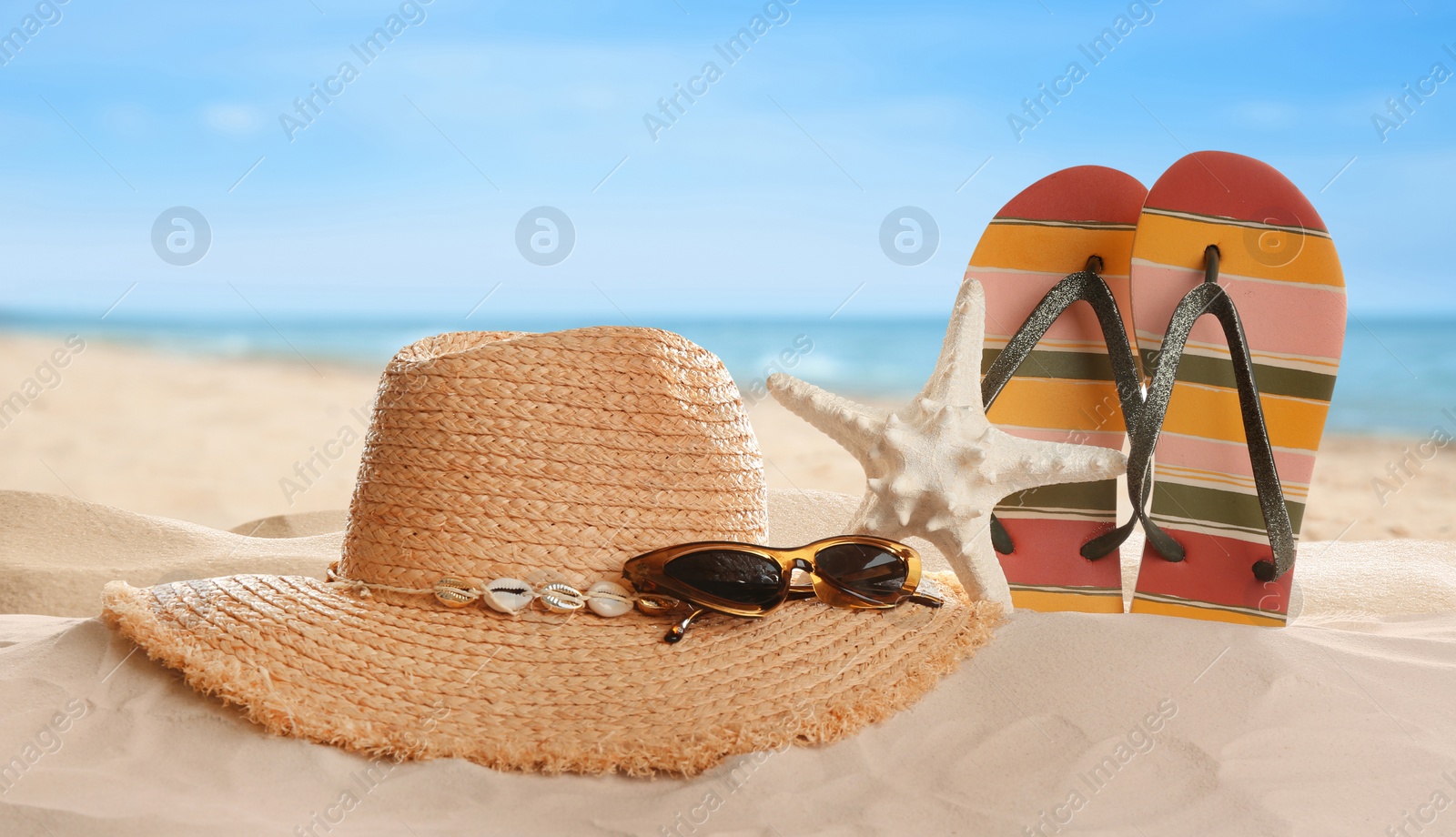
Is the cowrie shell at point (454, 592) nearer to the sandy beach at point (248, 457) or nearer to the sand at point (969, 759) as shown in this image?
the sand at point (969, 759)

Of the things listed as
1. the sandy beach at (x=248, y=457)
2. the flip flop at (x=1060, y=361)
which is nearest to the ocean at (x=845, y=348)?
the sandy beach at (x=248, y=457)

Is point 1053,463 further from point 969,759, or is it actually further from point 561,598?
point 561,598

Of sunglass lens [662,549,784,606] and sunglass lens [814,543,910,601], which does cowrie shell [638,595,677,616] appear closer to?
sunglass lens [662,549,784,606]

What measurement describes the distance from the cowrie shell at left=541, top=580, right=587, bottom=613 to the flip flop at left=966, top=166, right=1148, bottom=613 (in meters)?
0.72

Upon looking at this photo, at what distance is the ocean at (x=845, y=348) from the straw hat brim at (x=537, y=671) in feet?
19.1

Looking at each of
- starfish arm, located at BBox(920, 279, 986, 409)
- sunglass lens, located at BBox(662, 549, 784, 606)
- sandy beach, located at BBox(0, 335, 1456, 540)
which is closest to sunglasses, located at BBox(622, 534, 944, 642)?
sunglass lens, located at BBox(662, 549, 784, 606)

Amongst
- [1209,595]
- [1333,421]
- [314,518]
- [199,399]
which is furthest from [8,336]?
[1333,421]

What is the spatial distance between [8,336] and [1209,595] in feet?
35.7

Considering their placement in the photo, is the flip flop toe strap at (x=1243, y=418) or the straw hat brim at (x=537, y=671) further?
the flip flop toe strap at (x=1243, y=418)

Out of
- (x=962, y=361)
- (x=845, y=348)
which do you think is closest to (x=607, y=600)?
(x=962, y=361)

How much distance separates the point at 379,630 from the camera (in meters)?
1.09

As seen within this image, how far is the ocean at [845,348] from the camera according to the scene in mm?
7344

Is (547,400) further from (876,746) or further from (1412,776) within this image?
(1412,776)

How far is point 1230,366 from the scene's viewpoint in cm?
147
